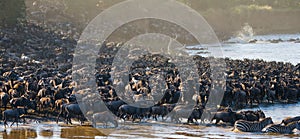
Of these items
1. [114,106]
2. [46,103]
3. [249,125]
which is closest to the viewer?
[249,125]

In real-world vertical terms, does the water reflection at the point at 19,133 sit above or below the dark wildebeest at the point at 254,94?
below

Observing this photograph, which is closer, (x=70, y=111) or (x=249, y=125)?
(x=249, y=125)

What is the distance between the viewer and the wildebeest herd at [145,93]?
22.2 metres

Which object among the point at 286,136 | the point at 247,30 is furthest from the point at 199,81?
the point at 247,30

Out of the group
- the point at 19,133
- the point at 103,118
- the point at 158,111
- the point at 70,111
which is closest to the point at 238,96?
the point at 158,111

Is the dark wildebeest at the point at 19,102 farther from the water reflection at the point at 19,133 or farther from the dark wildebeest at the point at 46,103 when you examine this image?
the water reflection at the point at 19,133

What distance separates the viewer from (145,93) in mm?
26156

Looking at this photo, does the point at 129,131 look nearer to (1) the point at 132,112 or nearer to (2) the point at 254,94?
(1) the point at 132,112

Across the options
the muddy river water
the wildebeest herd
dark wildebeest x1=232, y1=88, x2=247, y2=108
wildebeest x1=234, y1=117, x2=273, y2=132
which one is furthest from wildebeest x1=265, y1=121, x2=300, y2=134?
dark wildebeest x1=232, y1=88, x2=247, y2=108

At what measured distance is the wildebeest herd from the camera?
72.7 feet

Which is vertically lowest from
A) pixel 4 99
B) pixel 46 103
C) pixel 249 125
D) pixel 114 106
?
pixel 249 125

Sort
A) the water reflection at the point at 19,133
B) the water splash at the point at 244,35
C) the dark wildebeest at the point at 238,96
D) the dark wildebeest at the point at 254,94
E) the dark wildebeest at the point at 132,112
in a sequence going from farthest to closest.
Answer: the water splash at the point at 244,35 < the dark wildebeest at the point at 254,94 < the dark wildebeest at the point at 238,96 < the dark wildebeest at the point at 132,112 < the water reflection at the point at 19,133

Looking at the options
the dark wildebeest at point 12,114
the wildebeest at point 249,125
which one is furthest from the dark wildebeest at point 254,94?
the dark wildebeest at point 12,114

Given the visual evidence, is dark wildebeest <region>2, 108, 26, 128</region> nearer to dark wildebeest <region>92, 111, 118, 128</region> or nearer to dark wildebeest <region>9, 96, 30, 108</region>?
dark wildebeest <region>9, 96, 30, 108</region>
